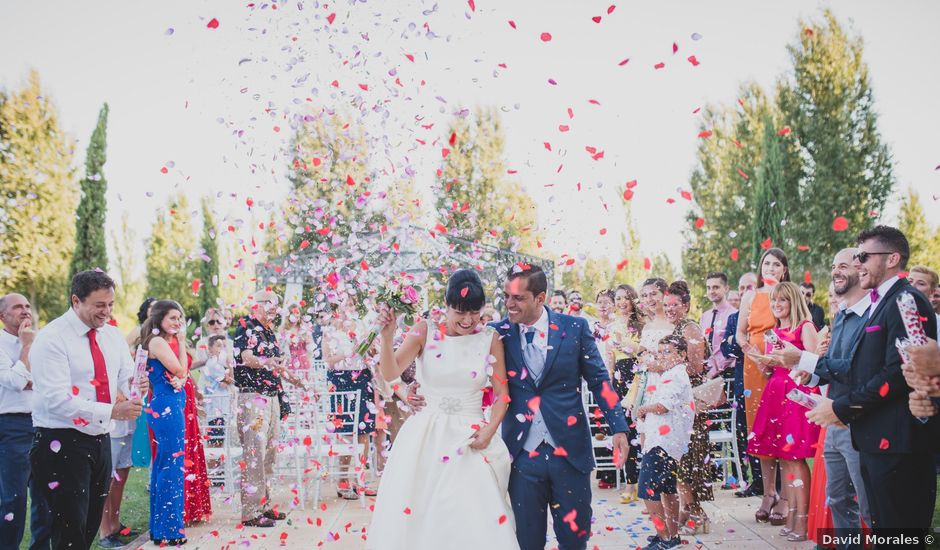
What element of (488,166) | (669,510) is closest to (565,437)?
(669,510)

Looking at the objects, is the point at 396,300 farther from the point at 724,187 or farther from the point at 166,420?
the point at 724,187

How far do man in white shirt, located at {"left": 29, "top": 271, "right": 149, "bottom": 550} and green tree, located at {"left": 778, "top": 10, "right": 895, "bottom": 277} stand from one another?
2223 centimetres

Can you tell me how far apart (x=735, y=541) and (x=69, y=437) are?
4789mm

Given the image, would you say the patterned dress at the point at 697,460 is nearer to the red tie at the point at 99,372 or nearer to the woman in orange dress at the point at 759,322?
the woman in orange dress at the point at 759,322

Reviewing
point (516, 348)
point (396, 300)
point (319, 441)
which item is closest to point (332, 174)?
point (319, 441)

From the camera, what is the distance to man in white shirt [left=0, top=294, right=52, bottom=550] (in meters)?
4.71

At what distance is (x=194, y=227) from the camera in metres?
37.0

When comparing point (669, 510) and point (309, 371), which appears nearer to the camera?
point (669, 510)

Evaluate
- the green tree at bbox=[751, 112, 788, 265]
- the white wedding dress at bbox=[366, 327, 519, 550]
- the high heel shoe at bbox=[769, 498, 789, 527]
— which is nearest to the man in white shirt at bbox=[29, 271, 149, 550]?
the white wedding dress at bbox=[366, 327, 519, 550]

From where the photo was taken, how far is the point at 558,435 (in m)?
3.76

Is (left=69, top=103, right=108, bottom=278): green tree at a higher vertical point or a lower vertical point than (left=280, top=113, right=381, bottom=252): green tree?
higher

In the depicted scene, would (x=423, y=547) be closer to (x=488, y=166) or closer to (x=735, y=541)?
(x=735, y=541)

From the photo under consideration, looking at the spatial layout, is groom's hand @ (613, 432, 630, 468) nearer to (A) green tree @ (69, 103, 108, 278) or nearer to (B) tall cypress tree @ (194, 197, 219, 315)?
(A) green tree @ (69, 103, 108, 278)

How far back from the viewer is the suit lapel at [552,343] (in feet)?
12.6
